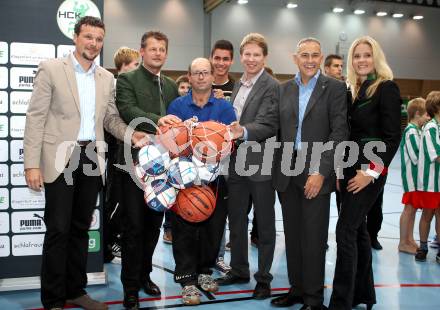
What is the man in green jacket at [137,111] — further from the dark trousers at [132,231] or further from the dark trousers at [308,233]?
the dark trousers at [308,233]

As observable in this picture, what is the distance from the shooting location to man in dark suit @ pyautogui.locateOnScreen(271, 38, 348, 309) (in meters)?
3.24

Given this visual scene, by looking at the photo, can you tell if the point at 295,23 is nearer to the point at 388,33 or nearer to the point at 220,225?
the point at 388,33

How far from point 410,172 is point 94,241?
354 cm

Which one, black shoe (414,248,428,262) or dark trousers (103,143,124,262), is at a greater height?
dark trousers (103,143,124,262)

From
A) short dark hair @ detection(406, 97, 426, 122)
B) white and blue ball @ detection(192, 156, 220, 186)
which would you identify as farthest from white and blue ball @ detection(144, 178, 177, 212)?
short dark hair @ detection(406, 97, 426, 122)

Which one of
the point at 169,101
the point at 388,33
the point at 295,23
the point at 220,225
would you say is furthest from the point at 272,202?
the point at 388,33

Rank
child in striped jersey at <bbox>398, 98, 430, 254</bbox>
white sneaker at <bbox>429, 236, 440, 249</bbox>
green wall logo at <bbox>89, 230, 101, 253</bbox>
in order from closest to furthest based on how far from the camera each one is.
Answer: green wall logo at <bbox>89, 230, 101, 253</bbox> → child in striped jersey at <bbox>398, 98, 430, 254</bbox> → white sneaker at <bbox>429, 236, 440, 249</bbox>

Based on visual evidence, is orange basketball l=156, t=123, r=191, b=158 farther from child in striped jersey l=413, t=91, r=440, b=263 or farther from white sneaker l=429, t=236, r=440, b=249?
white sneaker l=429, t=236, r=440, b=249

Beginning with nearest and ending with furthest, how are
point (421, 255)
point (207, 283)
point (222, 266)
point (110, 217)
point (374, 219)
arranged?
point (207, 283) → point (222, 266) → point (110, 217) → point (421, 255) → point (374, 219)

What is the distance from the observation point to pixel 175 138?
312 centimetres

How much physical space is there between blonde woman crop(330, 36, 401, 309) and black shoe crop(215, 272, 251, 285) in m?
1.01

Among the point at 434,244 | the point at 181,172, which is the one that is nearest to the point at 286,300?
the point at 181,172

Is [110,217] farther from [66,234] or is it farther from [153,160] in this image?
[153,160]

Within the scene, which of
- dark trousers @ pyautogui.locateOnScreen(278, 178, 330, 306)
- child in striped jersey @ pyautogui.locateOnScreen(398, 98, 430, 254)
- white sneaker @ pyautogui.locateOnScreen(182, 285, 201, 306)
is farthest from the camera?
child in striped jersey @ pyautogui.locateOnScreen(398, 98, 430, 254)
